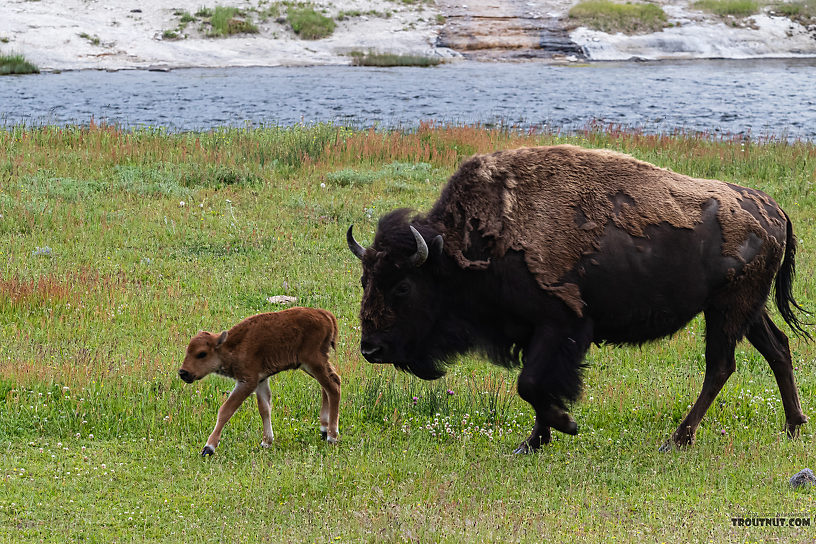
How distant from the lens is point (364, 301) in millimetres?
6402

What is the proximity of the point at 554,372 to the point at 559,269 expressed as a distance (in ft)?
2.30

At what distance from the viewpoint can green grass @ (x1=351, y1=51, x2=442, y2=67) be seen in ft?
155

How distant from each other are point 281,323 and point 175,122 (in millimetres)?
23047

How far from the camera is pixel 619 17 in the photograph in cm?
5647

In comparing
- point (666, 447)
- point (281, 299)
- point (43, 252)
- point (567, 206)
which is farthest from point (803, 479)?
point (43, 252)

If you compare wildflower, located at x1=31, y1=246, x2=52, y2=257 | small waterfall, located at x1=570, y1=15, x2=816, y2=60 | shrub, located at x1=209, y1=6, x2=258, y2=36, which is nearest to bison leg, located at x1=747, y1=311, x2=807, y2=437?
wildflower, located at x1=31, y1=246, x2=52, y2=257

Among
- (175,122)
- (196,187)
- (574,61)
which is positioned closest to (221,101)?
(175,122)

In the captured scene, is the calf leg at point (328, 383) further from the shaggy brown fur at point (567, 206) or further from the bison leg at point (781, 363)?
the bison leg at point (781, 363)

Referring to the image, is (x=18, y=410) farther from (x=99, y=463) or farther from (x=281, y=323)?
(x=281, y=323)

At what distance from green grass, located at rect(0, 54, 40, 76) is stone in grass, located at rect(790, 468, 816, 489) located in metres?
40.1

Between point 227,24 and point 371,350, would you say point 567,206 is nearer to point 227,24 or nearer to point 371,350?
point 371,350

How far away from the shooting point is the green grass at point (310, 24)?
169 feet

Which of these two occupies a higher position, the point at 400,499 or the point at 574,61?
the point at 400,499

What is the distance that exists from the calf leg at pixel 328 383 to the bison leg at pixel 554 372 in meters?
1.28
